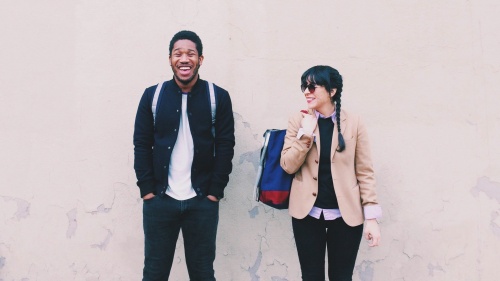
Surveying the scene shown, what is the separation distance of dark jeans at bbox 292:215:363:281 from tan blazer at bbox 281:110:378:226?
0.08 metres

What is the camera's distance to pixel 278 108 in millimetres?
3275

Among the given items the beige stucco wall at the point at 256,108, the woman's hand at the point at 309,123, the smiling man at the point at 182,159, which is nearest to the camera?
the woman's hand at the point at 309,123

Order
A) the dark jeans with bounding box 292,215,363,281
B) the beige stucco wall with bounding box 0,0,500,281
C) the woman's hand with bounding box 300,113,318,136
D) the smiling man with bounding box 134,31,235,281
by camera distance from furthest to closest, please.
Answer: the beige stucco wall with bounding box 0,0,500,281
the smiling man with bounding box 134,31,235,281
the dark jeans with bounding box 292,215,363,281
the woman's hand with bounding box 300,113,318,136

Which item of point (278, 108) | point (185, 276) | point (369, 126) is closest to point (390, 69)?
point (369, 126)

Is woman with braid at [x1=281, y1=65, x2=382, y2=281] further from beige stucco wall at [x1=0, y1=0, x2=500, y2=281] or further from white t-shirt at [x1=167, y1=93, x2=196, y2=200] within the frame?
beige stucco wall at [x1=0, y1=0, x2=500, y2=281]

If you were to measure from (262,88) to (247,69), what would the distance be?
182 mm

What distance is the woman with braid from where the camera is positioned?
8.17ft

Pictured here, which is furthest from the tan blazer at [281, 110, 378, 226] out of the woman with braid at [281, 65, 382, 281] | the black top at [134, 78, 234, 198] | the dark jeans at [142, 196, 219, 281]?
the dark jeans at [142, 196, 219, 281]

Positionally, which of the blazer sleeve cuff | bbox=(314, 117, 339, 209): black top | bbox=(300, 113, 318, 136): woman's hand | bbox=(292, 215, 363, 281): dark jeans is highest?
bbox=(300, 113, 318, 136): woman's hand

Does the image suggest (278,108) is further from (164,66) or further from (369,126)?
(164,66)

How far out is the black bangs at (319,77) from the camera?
2471 mm

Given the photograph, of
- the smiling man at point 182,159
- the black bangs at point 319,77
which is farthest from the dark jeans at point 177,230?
the black bangs at point 319,77

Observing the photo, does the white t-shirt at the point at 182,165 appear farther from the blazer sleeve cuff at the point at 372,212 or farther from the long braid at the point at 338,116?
the blazer sleeve cuff at the point at 372,212

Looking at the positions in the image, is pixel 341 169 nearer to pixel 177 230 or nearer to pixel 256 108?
pixel 256 108
